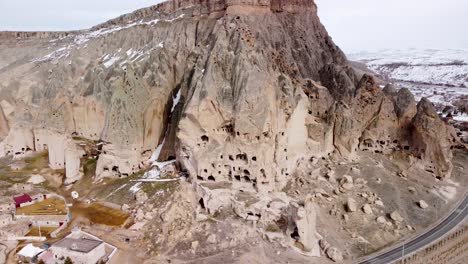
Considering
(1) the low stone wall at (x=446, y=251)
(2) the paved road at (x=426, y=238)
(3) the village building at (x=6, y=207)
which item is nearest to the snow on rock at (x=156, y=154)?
(3) the village building at (x=6, y=207)

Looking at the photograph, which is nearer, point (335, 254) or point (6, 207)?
point (335, 254)

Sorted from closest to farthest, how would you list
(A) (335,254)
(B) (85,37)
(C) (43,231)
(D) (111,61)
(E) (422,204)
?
(A) (335,254) → (C) (43,231) → (E) (422,204) → (D) (111,61) → (B) (85,37)

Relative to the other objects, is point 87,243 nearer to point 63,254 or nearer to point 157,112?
point 63,254

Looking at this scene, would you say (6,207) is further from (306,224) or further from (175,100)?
(306,224)

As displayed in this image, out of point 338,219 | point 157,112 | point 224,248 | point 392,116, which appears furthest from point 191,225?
point 392,116

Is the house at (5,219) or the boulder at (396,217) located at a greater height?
the boulder at (396,217)

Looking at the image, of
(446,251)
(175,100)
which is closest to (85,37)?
(175,100)

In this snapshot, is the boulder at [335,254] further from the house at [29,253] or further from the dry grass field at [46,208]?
the dry grass field at [46,208]

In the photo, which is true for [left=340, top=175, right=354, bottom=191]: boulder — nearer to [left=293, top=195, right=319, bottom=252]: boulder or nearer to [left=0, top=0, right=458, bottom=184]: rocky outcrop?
[left=0, top=0, right=458, bottom=184]: rocky outcrop
